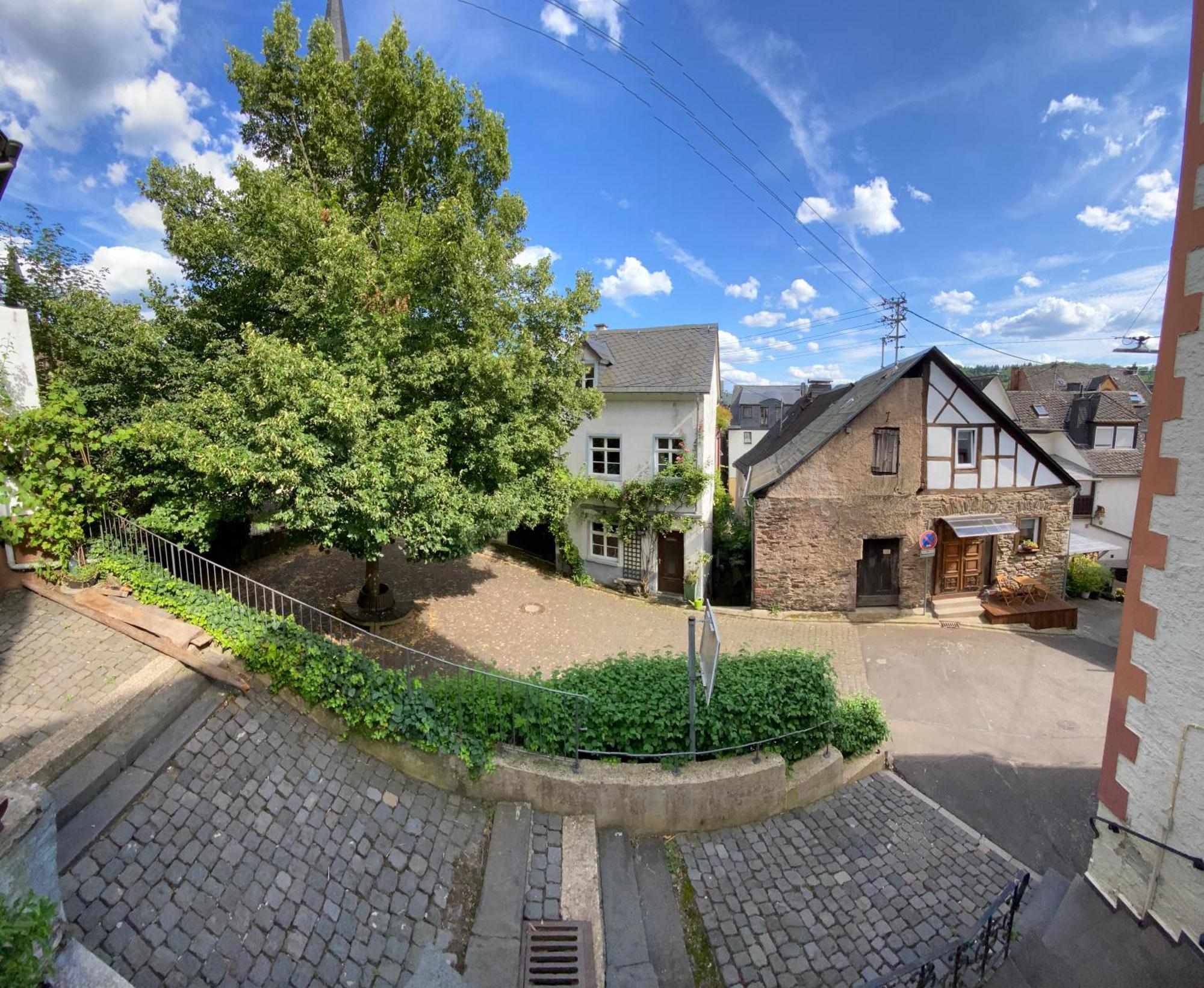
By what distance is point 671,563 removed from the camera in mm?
17062

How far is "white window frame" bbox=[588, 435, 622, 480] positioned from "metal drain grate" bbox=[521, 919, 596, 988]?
13388 mm

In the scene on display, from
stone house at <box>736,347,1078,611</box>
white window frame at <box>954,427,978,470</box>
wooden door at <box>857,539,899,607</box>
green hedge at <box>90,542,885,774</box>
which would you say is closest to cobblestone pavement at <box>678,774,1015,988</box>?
green hedge at <box>90,542,885,774</box>

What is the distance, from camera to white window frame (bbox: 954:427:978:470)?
14852 mm

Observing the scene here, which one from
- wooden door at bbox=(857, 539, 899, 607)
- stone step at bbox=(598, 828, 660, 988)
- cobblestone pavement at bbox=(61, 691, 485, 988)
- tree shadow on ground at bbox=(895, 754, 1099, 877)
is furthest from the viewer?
wooden door at bbox=(857, 539, 899, 607)

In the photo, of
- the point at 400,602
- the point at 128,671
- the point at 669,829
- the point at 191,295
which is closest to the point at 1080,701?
the point at 669,829

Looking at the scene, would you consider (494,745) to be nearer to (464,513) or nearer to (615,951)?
(615,951)

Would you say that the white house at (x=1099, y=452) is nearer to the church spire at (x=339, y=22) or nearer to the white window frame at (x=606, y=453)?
the white window frame at (x=606, y=453)

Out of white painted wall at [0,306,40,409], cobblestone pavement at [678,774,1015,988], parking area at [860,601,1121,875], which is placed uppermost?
white painted wall at [0,306,40,409]

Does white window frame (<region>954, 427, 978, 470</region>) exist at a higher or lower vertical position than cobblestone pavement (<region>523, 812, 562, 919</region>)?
higher

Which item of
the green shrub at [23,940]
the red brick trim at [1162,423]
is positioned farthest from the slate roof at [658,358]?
the green shrub at [23,940]

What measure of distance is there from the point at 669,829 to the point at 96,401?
10678 millimetres

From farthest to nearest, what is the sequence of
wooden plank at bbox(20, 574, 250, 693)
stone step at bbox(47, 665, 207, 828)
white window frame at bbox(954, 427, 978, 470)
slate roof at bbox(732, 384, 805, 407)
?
slate roof at bbox(732, 384, 805, 407)
white window frame at bbox(954, 427, 978, 470)
wooden plank at bbox(20, 574, 250, 693)
stone step at bbox(47, 665, 207, 828)

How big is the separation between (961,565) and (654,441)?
9.55 m

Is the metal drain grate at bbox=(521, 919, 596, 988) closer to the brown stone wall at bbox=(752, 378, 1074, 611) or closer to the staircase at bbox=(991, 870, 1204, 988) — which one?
the staircase at bbox=(991, 870, 1204, 988)
